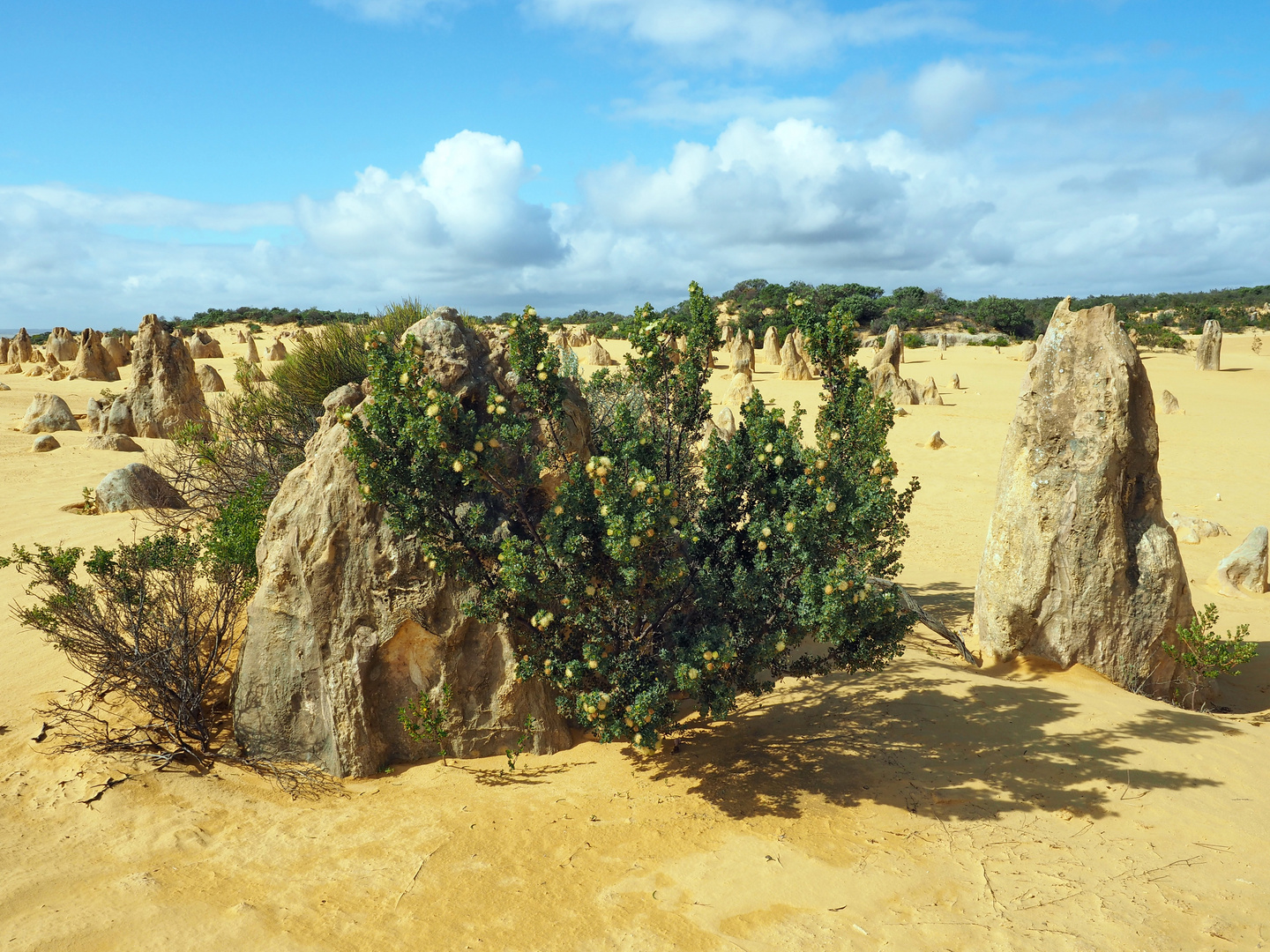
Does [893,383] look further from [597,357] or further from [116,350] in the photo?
[116,350]

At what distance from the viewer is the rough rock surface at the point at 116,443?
1580cm

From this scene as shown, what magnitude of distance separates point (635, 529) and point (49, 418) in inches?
733

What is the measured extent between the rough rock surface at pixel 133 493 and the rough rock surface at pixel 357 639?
6.21 m

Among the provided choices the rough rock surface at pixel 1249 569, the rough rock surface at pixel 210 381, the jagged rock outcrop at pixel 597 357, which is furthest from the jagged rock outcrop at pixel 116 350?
the rough rock surface at pixel 1249 569

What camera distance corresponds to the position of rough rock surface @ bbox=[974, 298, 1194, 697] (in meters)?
7.02

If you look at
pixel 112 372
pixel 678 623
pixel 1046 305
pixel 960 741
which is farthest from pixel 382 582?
pixel 1046 305

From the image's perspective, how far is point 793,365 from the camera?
26531 mm

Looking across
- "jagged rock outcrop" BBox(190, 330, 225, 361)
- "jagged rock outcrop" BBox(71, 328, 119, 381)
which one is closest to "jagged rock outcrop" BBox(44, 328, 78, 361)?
"jagged rock outcrop" BBox(190, 330, 225, 361)

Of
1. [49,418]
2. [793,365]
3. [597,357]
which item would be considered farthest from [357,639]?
[597,357]

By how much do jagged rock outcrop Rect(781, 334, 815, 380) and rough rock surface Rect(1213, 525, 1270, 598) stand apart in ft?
55.1

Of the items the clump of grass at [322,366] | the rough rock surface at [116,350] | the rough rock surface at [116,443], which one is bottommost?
the rough rock surface at [116,443]

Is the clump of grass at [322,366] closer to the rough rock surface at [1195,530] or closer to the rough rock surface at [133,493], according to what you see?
the rough rock surface at [133,493]

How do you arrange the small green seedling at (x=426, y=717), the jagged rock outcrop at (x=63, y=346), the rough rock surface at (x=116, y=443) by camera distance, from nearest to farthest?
the small green seedling at (x=426, y=717)
the rough rock surface at (x=116, y=443)
the jagged rock outcrop at (x=63, y=346)

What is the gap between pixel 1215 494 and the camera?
588 inches
